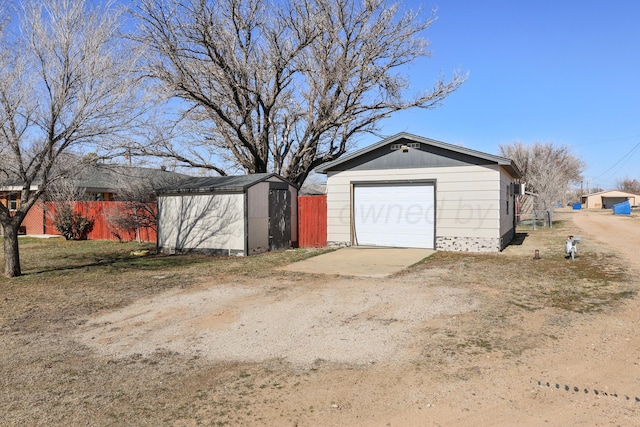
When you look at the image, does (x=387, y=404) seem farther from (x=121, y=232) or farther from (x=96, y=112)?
(x=121, y=232)

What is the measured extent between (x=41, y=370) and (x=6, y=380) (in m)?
0.30

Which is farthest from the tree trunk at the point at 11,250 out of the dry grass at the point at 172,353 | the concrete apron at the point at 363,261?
the concrete apron at the point at 363,261

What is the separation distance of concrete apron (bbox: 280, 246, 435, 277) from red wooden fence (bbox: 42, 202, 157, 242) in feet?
28.8

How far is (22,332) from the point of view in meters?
5.62

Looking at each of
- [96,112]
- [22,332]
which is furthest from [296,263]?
[22,332]

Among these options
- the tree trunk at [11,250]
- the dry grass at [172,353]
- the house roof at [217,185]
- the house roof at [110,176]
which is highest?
the house roof at [110,176]

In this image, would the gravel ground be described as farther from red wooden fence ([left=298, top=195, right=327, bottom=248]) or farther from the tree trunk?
red wooden fence ([left=298, top=195, right=327, bottom=248])

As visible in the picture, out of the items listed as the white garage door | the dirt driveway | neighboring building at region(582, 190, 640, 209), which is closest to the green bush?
the white garage door

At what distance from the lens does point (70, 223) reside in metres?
19.2

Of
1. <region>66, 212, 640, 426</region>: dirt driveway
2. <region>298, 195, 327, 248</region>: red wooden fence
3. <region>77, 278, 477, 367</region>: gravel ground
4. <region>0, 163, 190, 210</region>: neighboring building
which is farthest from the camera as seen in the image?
<region>0, 163, 190, 210</region>: neighboring building

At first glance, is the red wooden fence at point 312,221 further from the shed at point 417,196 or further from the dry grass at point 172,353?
the dry grass at point 172,353

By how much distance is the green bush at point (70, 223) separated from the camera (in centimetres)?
1920

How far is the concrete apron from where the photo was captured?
9.84 metres

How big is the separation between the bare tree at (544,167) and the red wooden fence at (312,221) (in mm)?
20958
